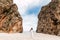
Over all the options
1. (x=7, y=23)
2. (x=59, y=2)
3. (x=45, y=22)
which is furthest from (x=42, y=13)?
(x=7, y=23)

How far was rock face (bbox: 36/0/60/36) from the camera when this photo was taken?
60.3 metres

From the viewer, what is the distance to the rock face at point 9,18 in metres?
59.3

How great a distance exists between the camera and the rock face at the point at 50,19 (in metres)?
60.3

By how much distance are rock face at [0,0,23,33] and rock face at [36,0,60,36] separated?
7157 millimetres

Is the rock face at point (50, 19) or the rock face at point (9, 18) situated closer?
the rock face at point (9, 18)

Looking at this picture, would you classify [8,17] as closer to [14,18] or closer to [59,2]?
[14,18]

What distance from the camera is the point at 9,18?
199 ft

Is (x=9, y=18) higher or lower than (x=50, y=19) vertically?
higher

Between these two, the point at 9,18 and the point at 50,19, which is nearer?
the point at 9,18

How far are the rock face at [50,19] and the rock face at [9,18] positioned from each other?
716cm

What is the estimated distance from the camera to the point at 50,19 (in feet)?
205

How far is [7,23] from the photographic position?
5962 centimetres

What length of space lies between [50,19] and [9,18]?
12.0m

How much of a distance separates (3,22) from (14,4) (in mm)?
6943
